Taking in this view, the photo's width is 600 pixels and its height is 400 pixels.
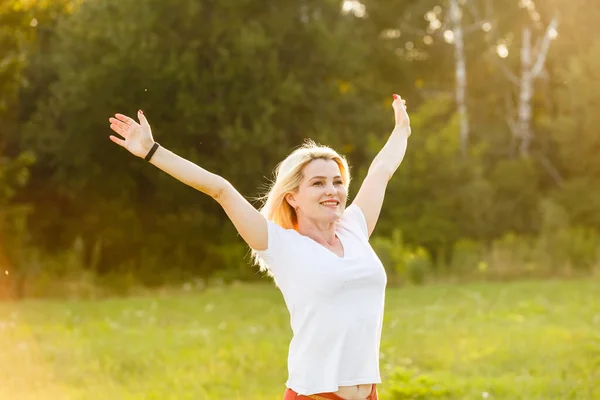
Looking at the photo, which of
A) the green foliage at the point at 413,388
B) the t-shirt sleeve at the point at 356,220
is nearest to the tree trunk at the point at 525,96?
the green foliage at the point at 413,388

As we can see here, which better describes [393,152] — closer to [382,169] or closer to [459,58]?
[382,169]

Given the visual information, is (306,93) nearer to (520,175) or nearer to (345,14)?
(345,14)

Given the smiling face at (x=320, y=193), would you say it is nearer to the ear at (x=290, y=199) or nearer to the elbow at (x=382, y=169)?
the ear at (x=290, y=199)

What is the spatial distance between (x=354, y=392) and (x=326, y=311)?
0.35 m

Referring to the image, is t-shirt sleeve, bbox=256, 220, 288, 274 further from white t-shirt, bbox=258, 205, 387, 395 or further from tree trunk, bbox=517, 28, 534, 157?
tree trunk, bbox=517, 28, 534, 157

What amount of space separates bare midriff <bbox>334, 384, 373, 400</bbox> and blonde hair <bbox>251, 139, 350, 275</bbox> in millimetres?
650

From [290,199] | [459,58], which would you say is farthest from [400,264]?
[290,199]

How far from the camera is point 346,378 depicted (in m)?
3.71

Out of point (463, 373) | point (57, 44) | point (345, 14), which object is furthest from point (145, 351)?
point (345, 14)

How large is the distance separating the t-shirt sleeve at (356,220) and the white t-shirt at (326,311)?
1.27 feet

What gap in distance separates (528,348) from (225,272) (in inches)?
604

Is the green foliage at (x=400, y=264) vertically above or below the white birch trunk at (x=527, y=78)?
below

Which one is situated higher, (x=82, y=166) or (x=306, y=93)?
(x=306, y=93)

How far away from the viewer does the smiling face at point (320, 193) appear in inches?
160
